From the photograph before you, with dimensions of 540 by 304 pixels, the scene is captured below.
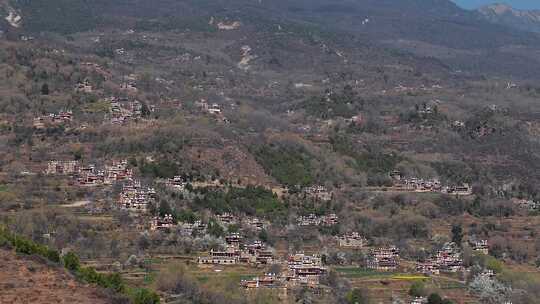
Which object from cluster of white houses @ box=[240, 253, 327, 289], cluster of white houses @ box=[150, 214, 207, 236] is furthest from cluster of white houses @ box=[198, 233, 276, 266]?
cluster of white houses @ box=[150, 214, 207, 236]

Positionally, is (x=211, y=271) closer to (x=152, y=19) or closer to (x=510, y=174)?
(x=510, y=174)

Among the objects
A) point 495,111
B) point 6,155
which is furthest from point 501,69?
point 6,155

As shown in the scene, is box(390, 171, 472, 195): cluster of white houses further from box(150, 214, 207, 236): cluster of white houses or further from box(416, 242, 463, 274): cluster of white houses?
box(150, 214, 207, 236): cluster of white houses

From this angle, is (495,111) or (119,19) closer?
(495,111)

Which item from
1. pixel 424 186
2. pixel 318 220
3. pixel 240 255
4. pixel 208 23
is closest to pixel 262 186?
pixel 318 220

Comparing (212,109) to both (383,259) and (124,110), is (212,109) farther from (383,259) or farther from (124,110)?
(383,259)
